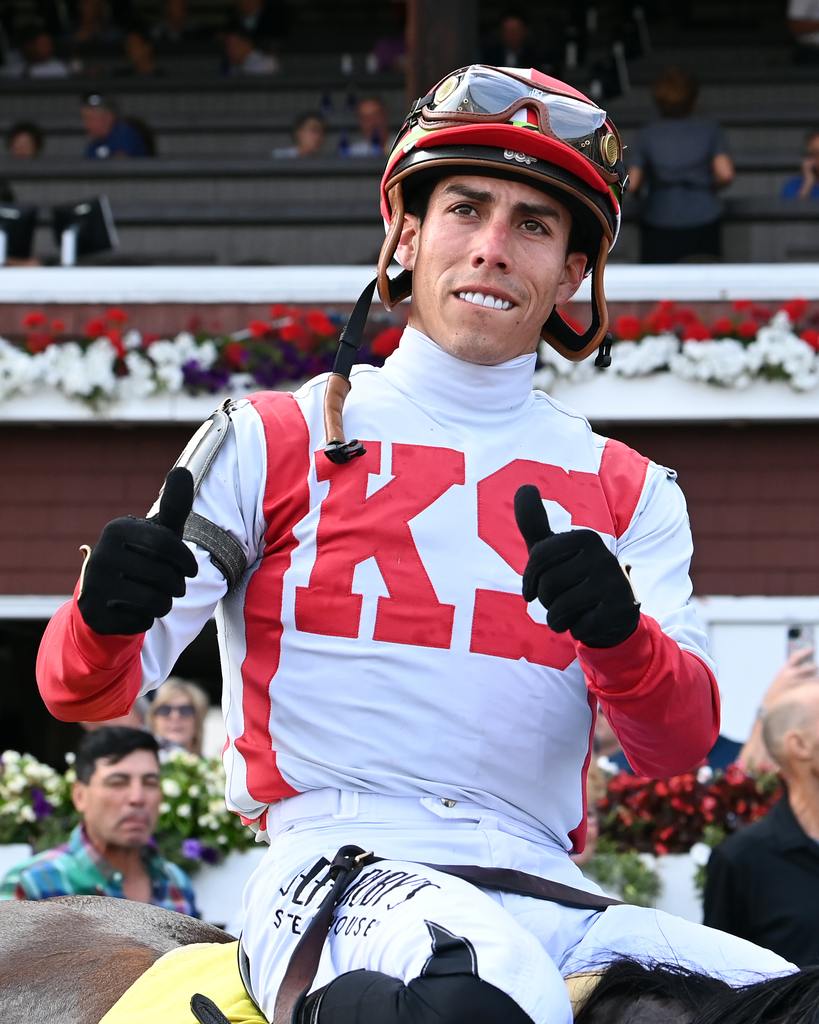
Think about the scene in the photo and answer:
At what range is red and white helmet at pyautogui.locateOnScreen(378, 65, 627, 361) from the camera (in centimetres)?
271

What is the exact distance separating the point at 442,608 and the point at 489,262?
555mm

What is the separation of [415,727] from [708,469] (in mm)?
8222

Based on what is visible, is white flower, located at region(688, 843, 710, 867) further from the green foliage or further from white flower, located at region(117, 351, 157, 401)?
white flower, located at region(117, 351, 157, 401)

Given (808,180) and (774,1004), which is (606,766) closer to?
(774,1004)

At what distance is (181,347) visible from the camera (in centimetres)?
1026

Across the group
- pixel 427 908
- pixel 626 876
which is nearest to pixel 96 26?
pixel 626 876

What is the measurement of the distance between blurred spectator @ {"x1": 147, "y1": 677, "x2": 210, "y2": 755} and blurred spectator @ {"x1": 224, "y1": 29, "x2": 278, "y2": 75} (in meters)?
7.92

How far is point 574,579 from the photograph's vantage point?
7.23 ft

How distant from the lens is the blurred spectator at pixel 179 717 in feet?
24.9

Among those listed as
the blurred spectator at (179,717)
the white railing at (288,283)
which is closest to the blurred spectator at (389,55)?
the white railing at (288,283)

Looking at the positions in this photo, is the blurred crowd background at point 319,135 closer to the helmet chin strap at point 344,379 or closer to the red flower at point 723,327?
the red flower at point 723,327

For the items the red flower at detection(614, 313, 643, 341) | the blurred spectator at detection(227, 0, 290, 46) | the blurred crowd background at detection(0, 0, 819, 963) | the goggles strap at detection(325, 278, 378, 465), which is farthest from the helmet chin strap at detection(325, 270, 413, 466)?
the blurred spectator at detection(227, 0, 290, 46)

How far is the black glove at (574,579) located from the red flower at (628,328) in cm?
774

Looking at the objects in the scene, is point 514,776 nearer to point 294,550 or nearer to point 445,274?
point 294,550
